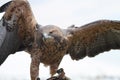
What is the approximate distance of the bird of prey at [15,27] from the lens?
2831 cm

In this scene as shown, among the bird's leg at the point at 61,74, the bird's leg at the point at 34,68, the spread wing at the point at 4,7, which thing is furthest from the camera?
the spread wing at the point at 4,7

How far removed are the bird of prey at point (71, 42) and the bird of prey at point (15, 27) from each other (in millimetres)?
266

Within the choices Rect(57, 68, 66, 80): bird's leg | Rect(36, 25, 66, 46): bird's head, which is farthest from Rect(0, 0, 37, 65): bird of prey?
Rect(57, 68, 66, 80): bird's leg

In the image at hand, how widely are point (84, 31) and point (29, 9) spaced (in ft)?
7.25

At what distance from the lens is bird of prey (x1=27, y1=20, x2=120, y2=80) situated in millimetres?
28297

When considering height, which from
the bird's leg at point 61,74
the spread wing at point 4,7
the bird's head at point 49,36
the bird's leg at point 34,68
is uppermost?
the spread wing at point 4,7

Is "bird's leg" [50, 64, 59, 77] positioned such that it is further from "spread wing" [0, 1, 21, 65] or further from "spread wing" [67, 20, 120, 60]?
"spread wing" [67, 20, 120, 60]

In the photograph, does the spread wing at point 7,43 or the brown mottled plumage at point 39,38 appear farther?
the spread wing at point 7,43

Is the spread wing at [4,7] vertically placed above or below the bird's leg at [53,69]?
above

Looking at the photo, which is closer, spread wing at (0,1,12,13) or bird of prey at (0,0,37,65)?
bird of prey at (0,0,37,65)

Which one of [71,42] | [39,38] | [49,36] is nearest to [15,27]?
[39,38]

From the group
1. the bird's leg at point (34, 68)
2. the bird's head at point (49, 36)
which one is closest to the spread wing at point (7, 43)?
the bird's head at point (49, 36)

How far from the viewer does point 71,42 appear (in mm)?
29797

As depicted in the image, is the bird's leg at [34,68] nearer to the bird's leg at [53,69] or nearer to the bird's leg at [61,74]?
the bird's leg at [53,69]
